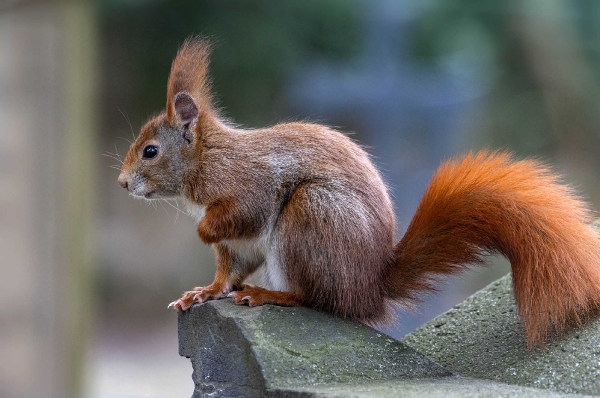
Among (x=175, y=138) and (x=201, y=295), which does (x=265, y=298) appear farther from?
(x=175, y=138)

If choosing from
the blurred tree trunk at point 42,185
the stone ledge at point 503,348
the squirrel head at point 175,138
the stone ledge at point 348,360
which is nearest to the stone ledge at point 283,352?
the stone ledge at point 348,360

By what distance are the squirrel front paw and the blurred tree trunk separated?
3.56 ft

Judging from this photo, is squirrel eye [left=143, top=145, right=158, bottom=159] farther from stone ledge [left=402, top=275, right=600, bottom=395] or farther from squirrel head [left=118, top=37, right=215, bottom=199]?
stone ledge [left=402, top=275, right=600, bottom=395]

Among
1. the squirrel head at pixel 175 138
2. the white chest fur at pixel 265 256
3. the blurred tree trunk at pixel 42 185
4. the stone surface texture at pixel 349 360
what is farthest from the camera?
the blurred tree trunk at pixel 42 185

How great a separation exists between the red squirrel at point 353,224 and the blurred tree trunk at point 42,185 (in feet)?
3.11

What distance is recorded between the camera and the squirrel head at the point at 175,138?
163 cm

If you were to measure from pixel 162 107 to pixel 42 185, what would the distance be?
0.93m

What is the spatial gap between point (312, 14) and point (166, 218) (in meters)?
1.16

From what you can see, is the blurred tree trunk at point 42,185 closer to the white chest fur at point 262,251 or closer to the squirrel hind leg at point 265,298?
the white chest fur at point 262,251

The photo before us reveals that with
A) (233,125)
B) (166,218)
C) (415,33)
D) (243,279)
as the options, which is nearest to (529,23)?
(415,33)

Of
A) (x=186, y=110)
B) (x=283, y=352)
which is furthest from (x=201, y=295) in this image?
(x=186, y=110)

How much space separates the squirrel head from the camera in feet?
5.35

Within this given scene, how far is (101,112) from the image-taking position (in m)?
3.47

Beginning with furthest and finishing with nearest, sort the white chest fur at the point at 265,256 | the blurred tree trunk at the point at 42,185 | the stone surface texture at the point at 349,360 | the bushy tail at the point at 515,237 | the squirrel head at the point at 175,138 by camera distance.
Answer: the blurred tree trunk at the point at 42,185 < the squirrel head at the point at 175,138 < the white chest fur at the point at 265,256 < the bushy tail at the point at 515,237 < the stone surface texture at the point at 349,360
